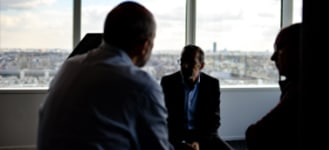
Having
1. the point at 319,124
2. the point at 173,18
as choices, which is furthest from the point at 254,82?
the point at 319,124

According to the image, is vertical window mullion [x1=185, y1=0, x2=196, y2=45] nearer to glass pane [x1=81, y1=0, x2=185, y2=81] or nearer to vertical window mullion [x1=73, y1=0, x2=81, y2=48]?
Answer: glass pane [x1=81, y1=0, x2=185, y2=81]

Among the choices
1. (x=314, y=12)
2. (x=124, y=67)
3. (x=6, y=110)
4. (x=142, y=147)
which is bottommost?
(x=6, y=110)

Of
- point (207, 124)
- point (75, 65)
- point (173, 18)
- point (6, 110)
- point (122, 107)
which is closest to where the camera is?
point (122, 107)

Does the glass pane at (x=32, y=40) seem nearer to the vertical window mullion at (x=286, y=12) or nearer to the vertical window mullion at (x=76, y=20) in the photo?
the vertical window mullion at (x=76, y=20)

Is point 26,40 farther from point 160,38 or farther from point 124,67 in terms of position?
point 124,67

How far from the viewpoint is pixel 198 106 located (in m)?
2.70

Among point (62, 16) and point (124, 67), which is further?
point (62, 16)

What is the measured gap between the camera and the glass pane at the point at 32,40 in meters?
3.89

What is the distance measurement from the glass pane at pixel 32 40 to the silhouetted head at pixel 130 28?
9.92 feet

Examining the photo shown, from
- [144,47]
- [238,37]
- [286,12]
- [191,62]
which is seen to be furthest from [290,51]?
[286,12]

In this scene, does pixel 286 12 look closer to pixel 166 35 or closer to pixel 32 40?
pixel 166 35

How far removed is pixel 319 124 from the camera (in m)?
0.57

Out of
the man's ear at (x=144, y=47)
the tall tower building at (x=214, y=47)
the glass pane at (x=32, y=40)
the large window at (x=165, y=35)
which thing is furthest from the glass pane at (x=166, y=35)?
the man's ear at (x=144, y=47)

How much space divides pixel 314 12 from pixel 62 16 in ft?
12.2
